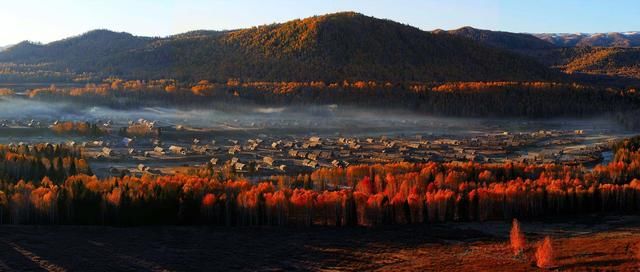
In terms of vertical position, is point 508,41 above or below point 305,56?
above

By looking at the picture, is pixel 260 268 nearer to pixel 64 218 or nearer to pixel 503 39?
pixel 64 218

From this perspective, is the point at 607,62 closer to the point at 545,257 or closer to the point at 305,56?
the point at 305,56

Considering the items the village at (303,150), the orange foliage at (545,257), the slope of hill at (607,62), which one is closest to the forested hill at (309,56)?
the slope of hill at (607,62)

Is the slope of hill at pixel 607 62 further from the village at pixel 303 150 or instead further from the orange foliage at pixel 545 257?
the orange foliage at pixel 545 257

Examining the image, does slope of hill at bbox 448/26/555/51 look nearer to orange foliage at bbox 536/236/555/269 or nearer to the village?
the village

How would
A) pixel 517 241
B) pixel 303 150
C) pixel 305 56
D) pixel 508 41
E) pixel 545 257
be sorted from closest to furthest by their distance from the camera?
pixel 545 257 < pixel 517 241 < pixel 303 150 < pixel 305 56 < pixel 508 41

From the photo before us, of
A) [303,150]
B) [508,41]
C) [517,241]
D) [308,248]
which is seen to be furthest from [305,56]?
[517,241]
